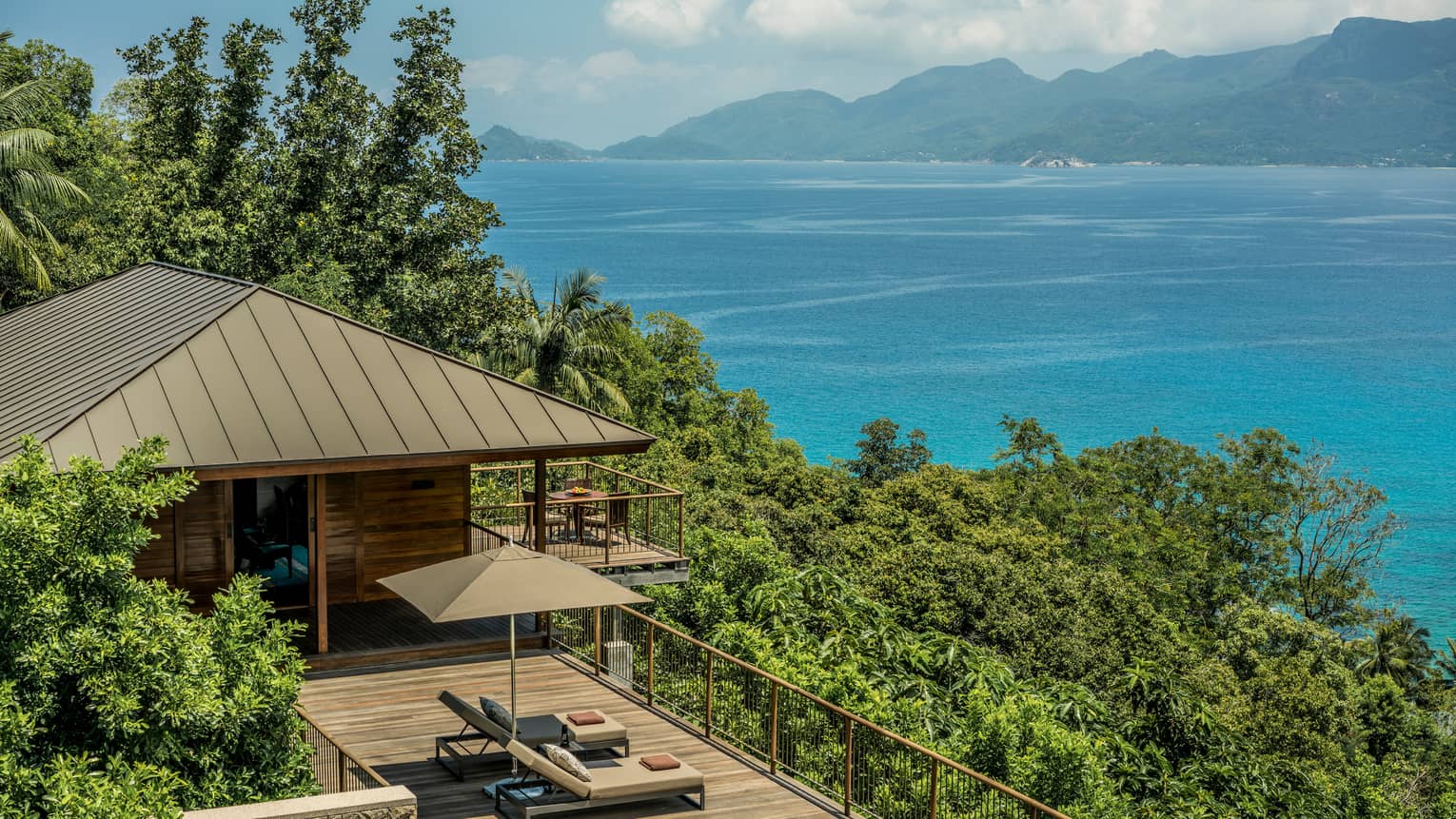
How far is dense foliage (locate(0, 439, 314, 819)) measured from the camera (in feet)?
27.5

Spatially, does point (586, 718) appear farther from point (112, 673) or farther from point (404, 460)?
point (112, 673)

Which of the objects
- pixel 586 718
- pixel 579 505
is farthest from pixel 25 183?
pixel 586 718

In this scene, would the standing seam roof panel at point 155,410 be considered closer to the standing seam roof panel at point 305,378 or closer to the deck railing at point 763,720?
the standing seam roof panel at point 305,378

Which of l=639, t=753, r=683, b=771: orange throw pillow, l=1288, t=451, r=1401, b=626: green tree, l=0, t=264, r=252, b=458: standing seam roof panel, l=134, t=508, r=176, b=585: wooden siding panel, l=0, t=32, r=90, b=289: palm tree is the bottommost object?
l=1288, t=451, r=1401, b=626: green tree

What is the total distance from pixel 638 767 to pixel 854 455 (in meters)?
67.2

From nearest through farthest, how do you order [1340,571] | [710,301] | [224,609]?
[224,609]
[1340,571]
[710,301]

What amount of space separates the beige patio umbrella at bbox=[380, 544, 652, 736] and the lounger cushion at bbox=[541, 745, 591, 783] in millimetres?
657

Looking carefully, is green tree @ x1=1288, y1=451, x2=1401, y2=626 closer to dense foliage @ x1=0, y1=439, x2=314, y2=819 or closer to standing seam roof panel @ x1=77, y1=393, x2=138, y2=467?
standing seam roof panel @ x1=77, y1=393, x2=138, y2=467

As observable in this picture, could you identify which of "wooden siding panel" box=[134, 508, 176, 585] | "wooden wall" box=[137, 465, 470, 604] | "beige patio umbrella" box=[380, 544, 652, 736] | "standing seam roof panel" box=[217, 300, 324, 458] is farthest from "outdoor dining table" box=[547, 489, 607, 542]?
"beige patio umbrella" box=[380, 544, 652, 736]

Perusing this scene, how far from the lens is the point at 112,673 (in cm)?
871

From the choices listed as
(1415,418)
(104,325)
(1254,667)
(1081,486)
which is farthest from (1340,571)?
(104,325)

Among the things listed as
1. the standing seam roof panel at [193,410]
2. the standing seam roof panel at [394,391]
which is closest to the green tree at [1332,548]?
the standing seam roof panel at [394,391]

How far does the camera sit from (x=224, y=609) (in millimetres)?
9992

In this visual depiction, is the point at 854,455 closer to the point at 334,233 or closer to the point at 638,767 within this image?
the point at 334,233
